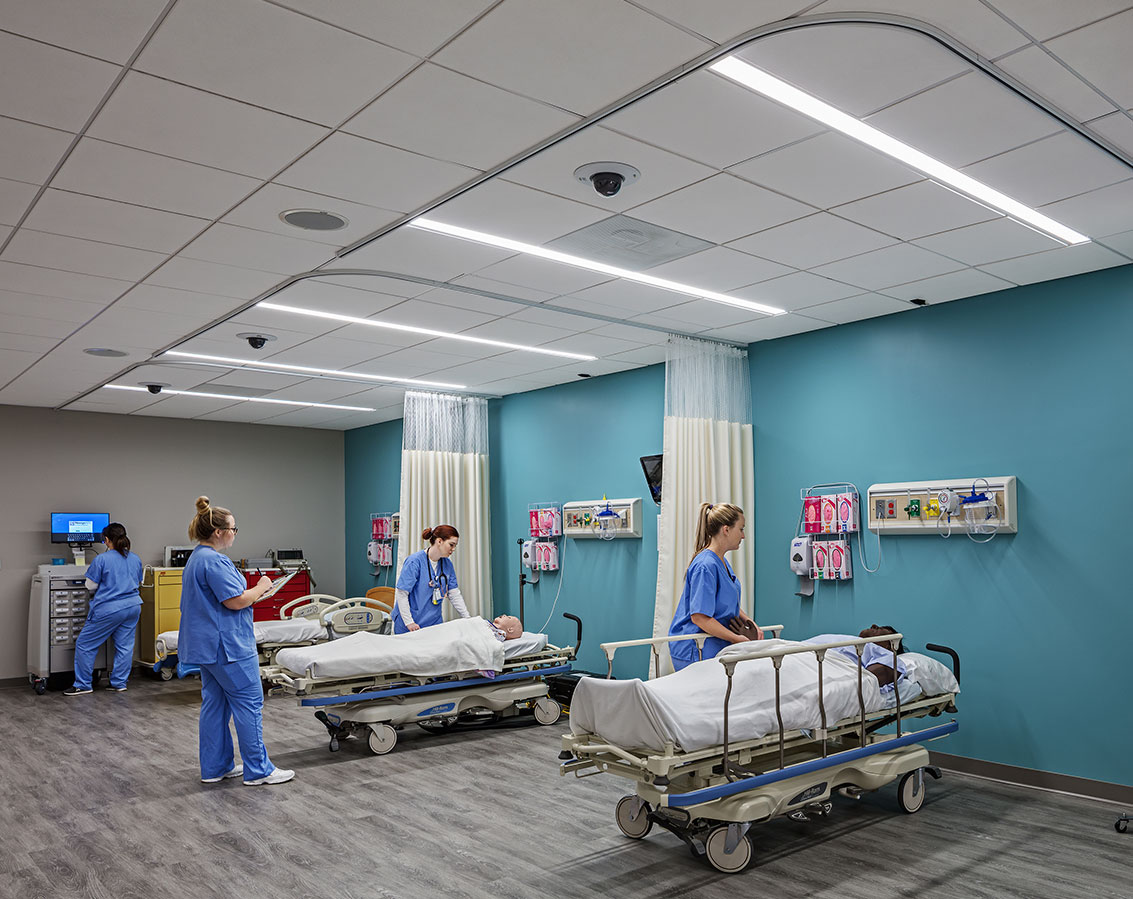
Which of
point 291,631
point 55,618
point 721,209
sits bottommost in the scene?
point 291,631

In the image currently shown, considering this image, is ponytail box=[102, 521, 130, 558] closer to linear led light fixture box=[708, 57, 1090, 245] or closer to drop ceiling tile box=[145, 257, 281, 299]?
drop ceiling tile box=[145, 257, 281, 299]

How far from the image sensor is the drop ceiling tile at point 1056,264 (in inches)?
178

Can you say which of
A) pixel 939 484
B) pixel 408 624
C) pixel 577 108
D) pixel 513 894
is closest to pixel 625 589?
pixel 408 624

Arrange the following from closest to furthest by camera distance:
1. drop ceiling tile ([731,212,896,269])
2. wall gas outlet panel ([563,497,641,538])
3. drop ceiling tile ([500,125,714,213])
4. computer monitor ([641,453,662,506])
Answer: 1. drop ceiling tile ([500,125,714,213])
2. drop ceiling tile ([731,212,896,269])
3. computer monitor ([641,453,662,506])
4. wall gas outlet panel ([563,497,641,538])

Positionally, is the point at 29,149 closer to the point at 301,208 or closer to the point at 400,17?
the point at 301,208

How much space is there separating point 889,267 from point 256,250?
3303 millimetres

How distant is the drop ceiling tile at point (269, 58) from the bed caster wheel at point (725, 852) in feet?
10.4

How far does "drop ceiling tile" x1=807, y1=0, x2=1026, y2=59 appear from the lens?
243 cm

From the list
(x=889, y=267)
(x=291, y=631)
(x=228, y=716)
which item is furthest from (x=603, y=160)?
(x=291, y=631)

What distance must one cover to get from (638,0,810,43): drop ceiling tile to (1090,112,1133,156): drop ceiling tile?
56.0 inches

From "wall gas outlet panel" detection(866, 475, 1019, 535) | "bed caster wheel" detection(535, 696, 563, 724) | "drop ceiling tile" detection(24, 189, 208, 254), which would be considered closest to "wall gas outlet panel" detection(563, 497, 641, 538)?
"bed caster wheel" detection(535, 696, 563, 724)

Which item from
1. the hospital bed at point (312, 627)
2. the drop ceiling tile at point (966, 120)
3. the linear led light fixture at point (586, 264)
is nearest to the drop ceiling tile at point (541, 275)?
the linear led light fixture at point (586, 264)

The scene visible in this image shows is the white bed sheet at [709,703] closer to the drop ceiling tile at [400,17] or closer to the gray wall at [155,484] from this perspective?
the drop ceiling tile at [400,17]

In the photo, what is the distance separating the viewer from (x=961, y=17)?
2492 mm
